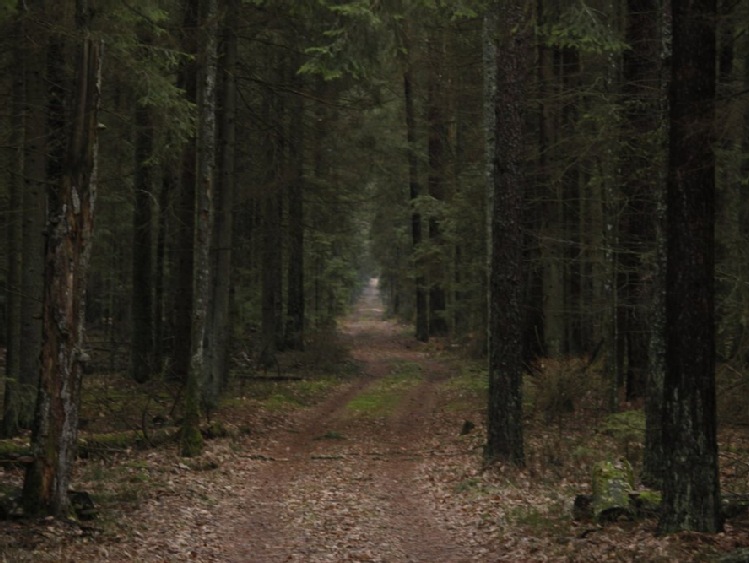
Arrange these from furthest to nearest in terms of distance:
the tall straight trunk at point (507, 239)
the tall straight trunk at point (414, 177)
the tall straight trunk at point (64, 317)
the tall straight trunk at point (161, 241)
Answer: the tall straight trunk at point (414, 177), the tall straight trunk at point (161, 241), the tall straight trunk at point (507, 239), the tall straight trunk at point (64, 317)

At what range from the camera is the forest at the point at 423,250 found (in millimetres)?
7230

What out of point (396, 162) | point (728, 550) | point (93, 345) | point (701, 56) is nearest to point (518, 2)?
point (701, 56)

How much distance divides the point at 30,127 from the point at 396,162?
86.5 ft

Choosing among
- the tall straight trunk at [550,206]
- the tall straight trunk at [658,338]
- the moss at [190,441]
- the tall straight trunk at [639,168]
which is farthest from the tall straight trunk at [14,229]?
the tall straight trunk at [550,206]

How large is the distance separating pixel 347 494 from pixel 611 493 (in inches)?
163

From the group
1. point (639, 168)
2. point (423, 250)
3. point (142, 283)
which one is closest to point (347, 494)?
point (639, 168)

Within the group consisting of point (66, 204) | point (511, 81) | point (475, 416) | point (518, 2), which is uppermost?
point (518, 2)

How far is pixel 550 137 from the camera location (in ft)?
64.6

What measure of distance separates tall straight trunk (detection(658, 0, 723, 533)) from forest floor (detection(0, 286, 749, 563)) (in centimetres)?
66

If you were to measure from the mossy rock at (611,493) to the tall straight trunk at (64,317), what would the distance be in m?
6.33

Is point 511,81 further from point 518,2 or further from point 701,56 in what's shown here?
point 701,56

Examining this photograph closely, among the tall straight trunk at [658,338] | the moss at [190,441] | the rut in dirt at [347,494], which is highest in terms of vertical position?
the tall straight trunk at [658,338]

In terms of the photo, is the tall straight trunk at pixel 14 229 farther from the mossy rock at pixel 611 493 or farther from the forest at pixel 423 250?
the mossy rock at pixel 611 493

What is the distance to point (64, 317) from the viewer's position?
24.6 feet
